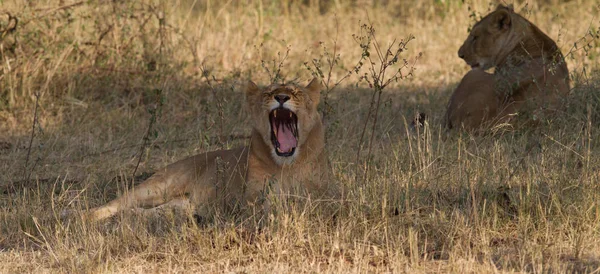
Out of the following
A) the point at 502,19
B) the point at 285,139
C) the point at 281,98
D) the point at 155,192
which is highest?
the point at 502,19

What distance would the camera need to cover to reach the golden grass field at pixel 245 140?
4.64 m

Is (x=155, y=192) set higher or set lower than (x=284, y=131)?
lower

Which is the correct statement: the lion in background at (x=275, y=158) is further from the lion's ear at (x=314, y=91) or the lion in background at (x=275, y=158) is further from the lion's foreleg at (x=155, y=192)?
the lion's foreleg at (x=155, y=192)

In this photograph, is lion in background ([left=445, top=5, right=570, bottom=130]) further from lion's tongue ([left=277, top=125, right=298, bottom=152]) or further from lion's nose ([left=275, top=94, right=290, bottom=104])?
lion's nose ([left=275, top=94, right=290, bottom=104])

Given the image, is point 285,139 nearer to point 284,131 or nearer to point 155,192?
point 284,131

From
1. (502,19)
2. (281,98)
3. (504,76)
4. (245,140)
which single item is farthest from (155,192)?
(502,19)

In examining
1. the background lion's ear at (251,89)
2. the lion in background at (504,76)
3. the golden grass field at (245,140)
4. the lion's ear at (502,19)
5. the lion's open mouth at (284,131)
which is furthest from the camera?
the lion's ear at (502,19)

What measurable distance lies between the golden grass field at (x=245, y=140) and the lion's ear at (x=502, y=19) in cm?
55

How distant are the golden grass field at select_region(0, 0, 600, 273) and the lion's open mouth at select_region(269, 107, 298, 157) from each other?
0.38 metres

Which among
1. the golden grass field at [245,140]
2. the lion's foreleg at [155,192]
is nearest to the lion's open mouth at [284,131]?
the golden grass field at [245,140]

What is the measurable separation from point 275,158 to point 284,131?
15 cm

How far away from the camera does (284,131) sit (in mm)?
5504

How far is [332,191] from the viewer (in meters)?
5.54

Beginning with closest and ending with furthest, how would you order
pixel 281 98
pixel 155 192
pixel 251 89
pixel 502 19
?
pixel 281 98, pixel 251 89, pixel 155 192, pixel 502 19
